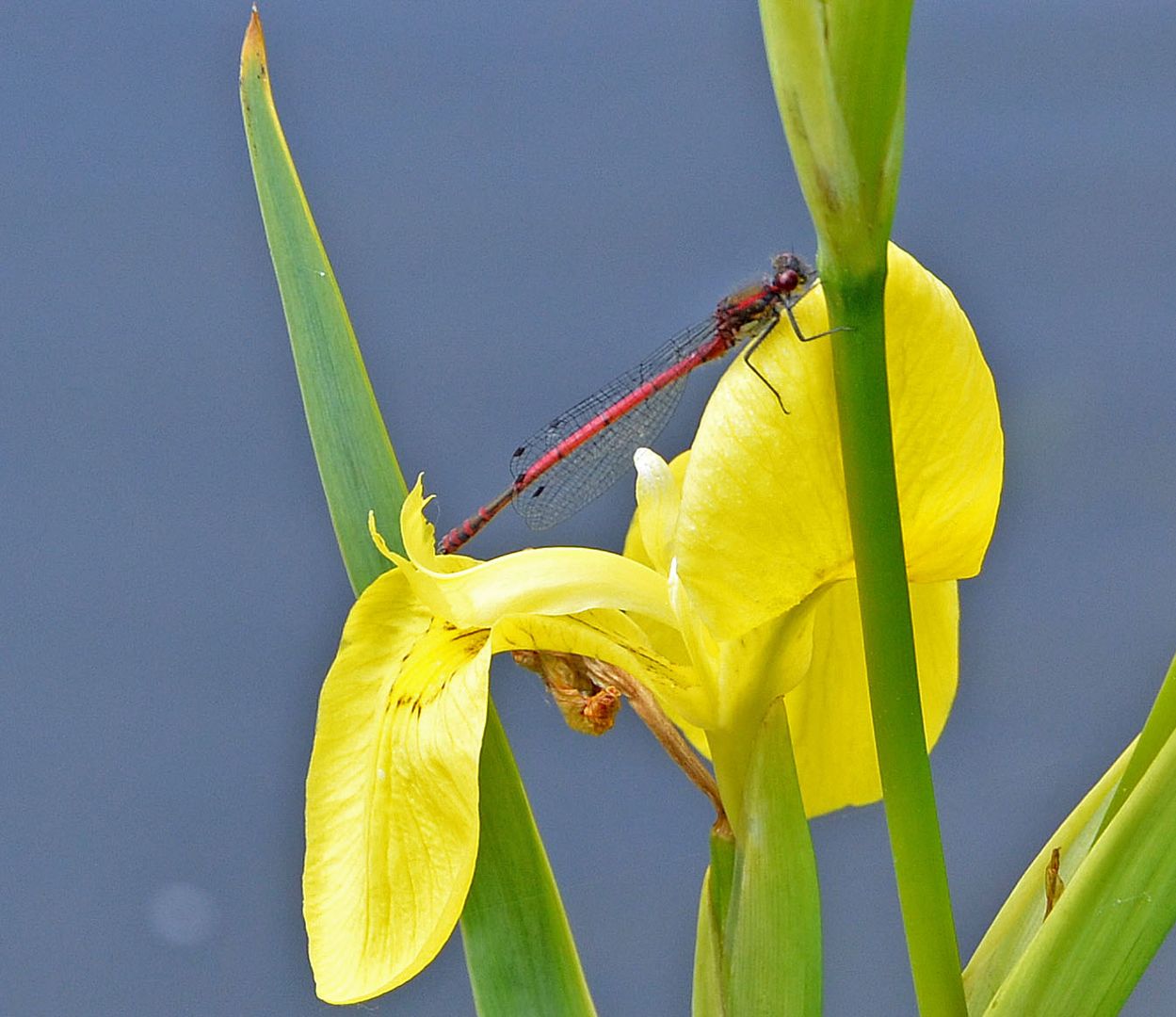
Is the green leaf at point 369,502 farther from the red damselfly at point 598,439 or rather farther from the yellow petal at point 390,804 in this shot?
the red damselfly at point 598,439

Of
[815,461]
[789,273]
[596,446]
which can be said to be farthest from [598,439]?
[815,461]

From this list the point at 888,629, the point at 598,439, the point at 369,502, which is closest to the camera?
the point at 888,629

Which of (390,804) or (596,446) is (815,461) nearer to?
(390,804)

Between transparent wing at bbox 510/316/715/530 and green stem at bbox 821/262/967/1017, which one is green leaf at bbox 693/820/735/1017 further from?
transparent wing at bbox 510/316/715/530

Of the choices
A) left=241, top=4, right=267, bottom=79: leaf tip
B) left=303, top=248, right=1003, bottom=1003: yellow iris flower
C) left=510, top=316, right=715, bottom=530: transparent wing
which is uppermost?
left=241, top=4, right=267, bottom=79: leaf tip

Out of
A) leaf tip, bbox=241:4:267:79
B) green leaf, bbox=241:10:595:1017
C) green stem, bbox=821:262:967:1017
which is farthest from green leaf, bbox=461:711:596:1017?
leaf tip, bbox=241:4:267:79

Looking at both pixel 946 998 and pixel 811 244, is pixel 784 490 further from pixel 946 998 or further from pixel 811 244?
pixel 811 244
